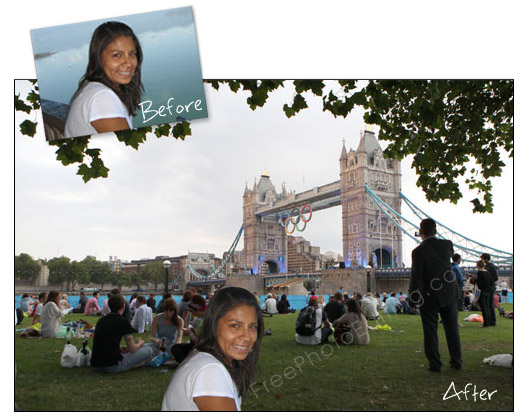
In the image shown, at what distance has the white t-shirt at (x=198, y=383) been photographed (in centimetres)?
151

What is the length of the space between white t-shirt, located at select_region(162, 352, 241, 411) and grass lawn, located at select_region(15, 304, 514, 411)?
180 centimetres

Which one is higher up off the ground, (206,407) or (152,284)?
(206,407)

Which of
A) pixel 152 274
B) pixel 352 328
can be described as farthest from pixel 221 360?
pixel 152 274

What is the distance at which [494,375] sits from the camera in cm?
413

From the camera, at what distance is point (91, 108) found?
98.9 inches

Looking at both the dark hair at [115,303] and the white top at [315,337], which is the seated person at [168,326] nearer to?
the dark hair at [115,303]

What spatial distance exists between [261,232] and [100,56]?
184ft

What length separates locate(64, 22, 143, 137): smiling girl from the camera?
251 cm

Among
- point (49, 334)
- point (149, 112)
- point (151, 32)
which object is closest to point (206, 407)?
point (149, 112)

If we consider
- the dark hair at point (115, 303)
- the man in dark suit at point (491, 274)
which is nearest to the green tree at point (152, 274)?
the man in dark suit at point (491, 274)

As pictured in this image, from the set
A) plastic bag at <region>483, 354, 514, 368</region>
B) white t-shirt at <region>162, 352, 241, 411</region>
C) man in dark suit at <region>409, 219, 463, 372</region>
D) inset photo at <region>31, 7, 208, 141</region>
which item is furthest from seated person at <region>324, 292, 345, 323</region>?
white t-shirt at <region>162, 352, 241, 411</region>

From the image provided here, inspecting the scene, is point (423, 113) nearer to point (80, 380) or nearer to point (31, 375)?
point (80, 380)

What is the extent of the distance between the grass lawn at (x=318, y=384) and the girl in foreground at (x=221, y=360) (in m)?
1.63

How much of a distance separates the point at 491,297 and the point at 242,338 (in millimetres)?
8071
